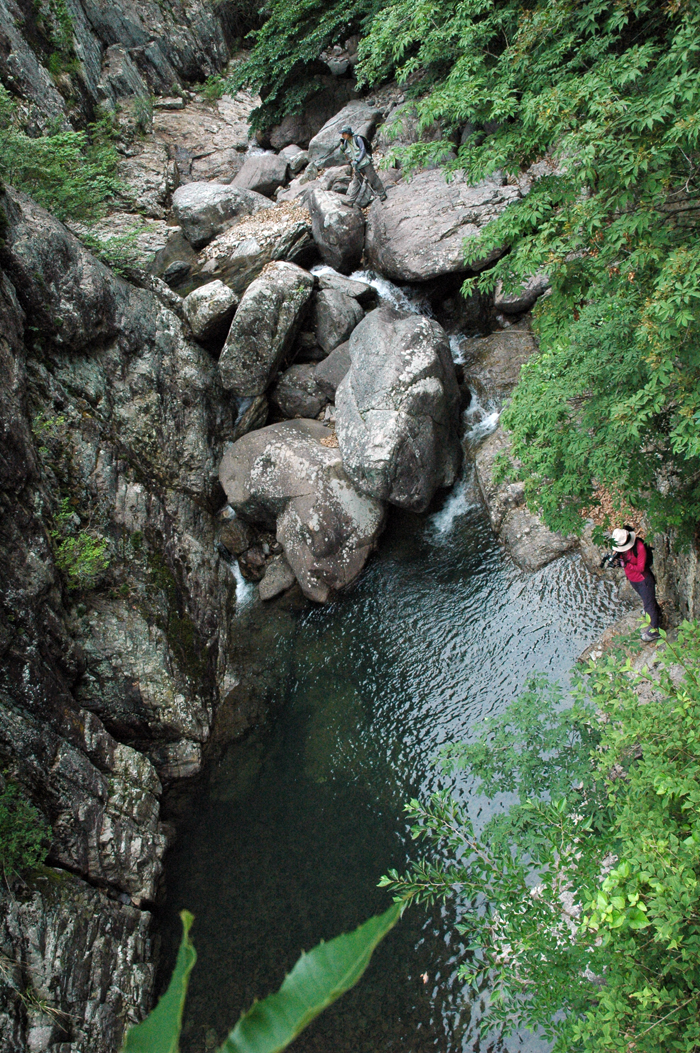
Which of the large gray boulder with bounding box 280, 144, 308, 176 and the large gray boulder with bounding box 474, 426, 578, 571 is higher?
the large gray boulder with bounding box 280, 144, 308, 176

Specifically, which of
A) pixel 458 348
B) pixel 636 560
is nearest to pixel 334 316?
pixel 458 348

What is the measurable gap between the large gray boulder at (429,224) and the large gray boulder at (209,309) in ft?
13.0

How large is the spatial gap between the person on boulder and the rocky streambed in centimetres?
67

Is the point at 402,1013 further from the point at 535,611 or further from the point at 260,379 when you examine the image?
the point at 260,379

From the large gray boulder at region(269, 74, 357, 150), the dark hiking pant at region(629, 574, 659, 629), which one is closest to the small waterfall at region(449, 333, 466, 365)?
the dark hiking pant at region(629, 574, 659, 629)

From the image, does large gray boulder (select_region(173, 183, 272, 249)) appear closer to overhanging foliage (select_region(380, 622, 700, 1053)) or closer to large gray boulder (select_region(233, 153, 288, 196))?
large gray boulder (select_region(233, 153, 288, 196))

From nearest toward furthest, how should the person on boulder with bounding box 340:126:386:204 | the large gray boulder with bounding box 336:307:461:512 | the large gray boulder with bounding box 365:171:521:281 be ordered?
the large gray boulder with bounding box 336:307:461:512
the large gray boulder with bounding box 365:171:521:281
the person on boulder with bounding box 340:126:386:204

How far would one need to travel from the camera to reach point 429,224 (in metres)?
14.2

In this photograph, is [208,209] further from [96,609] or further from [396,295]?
[96,609]

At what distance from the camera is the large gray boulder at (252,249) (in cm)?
1491

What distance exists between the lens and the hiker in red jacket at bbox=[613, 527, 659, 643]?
7727 millimetres

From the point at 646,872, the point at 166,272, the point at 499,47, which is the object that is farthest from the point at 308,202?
the point at 646,872

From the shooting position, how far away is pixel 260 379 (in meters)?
13.7

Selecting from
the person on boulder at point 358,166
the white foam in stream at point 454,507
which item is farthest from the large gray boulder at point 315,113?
the white foam in stream at point 454,507
